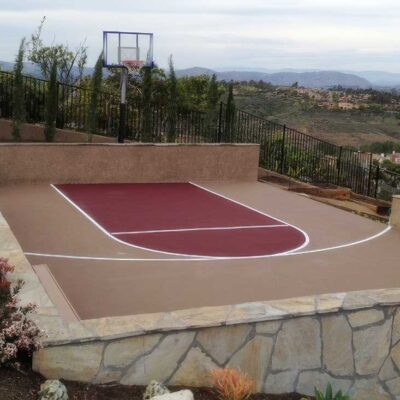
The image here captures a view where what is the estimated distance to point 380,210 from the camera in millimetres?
14422

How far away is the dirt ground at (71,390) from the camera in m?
3.55

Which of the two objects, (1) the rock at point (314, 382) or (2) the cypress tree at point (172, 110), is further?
(2) the cypress tree at point (172, 110)

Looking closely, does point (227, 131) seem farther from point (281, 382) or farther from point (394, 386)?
point (281, 382)

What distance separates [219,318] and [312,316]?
2.44 feet

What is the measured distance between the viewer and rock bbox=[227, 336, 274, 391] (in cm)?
430

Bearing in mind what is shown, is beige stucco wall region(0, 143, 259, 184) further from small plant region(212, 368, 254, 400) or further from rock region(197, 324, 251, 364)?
small plant region(212, 368, 254, 400)

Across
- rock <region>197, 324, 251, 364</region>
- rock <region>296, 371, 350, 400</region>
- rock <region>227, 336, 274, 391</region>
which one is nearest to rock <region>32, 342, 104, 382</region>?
rock <region>197, 324, 251, 364</region>

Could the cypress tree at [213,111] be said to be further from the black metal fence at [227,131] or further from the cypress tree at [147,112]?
the cypress tree at [147,112]

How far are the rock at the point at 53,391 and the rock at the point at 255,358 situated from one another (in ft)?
3.96

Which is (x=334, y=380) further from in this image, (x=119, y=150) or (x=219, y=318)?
(x=119, y=150)

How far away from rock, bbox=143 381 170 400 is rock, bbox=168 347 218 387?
0.26 m

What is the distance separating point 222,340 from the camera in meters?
4.23

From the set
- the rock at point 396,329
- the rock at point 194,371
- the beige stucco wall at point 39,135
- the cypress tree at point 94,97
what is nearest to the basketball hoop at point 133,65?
the cypress tree at point 94,97

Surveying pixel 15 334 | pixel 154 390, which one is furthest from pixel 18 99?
pixel 154 390
